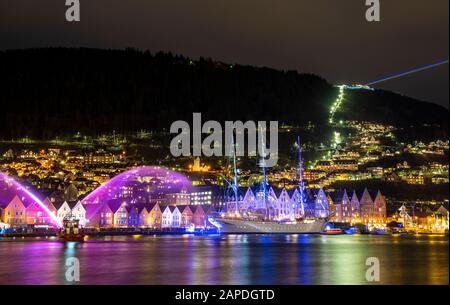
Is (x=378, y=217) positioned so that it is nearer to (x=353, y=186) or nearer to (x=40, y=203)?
(x=353, y=186)

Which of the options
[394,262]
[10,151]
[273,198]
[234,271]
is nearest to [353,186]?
[273,198]

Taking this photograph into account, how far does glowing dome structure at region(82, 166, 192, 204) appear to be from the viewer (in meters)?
150

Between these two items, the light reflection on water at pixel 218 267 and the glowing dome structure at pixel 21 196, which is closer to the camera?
the light reflection on water at pixel 218 267

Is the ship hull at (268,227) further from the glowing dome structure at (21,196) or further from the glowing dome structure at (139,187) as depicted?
the glowing dome structure at (21,196)

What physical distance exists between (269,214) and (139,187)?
4802cm

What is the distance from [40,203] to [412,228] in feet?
267

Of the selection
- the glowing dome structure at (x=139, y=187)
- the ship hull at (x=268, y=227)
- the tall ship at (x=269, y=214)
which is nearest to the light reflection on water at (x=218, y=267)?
the ship hull at (x=268, y=227)

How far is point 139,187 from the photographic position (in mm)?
163750

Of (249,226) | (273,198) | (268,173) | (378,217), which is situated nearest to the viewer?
(249,226)

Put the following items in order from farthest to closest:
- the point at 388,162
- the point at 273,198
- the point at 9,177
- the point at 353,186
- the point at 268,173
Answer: the point at 388,162, the point at 268,173, the point at 353,186, the point at 9,177, the point at 273,198

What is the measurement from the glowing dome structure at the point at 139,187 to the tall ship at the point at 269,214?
974 inches

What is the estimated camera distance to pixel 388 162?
194m

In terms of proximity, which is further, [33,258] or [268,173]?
[268,173]

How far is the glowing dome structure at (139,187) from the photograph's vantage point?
149625 mm
